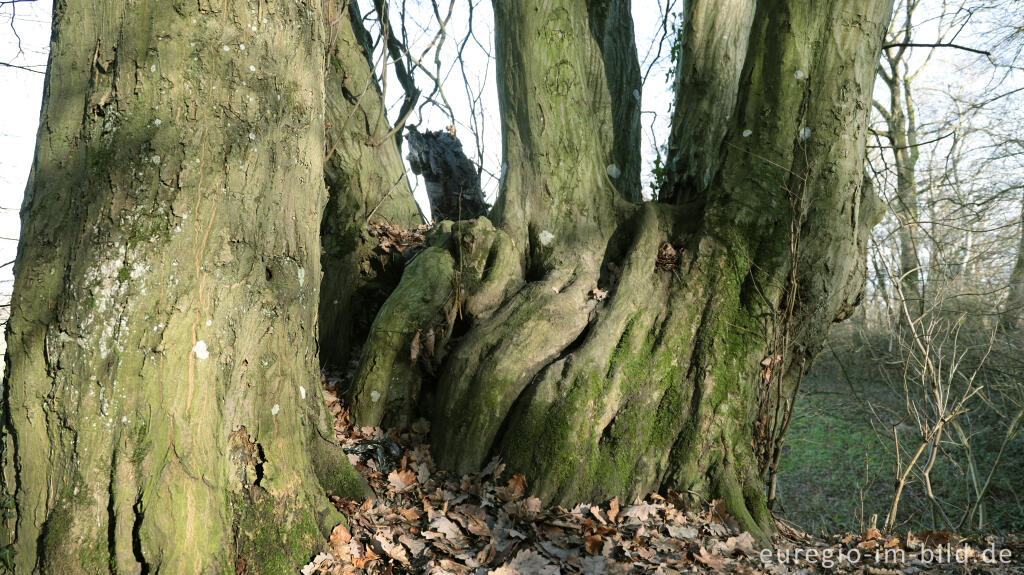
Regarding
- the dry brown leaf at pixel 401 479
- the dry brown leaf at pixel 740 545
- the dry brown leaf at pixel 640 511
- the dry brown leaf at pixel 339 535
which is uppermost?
the dry brown leaf at pixel 401 479

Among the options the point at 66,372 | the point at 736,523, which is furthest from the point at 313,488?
the point at 736,523

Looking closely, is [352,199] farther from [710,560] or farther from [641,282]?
[710,560]

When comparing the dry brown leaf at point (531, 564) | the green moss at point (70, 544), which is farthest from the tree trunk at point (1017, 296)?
the green moss at point (70, 544)

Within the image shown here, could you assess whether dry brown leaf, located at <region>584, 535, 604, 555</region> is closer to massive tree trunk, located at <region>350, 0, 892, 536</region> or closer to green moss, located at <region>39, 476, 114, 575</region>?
massive tree trunk, located at <region>350, 0, 892, 536</region>

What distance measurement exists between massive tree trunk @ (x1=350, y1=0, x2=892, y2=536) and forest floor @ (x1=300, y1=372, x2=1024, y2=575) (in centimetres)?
15

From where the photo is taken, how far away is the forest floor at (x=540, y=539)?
252 centimetres

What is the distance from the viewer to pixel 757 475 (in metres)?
3.62

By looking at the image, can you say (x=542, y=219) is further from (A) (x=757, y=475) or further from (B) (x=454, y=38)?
(B) (x=454, y=38)

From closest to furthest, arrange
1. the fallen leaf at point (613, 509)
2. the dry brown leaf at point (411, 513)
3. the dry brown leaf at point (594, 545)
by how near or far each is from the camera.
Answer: the dry brown leaf at point (594, 545) < the dry brown leaf at point (411, 513) < the fallen leaf at point (613, 509)

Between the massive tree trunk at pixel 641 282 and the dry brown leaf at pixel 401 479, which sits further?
the massive tree trunk at pixel 641 282

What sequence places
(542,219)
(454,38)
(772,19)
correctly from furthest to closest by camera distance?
(454,38) → (542,219) → (772,19)

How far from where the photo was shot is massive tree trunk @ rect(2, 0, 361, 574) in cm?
196

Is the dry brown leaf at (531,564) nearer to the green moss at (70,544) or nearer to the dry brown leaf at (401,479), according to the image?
the dry brown leaf at (401,479)

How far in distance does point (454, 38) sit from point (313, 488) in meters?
5.80
